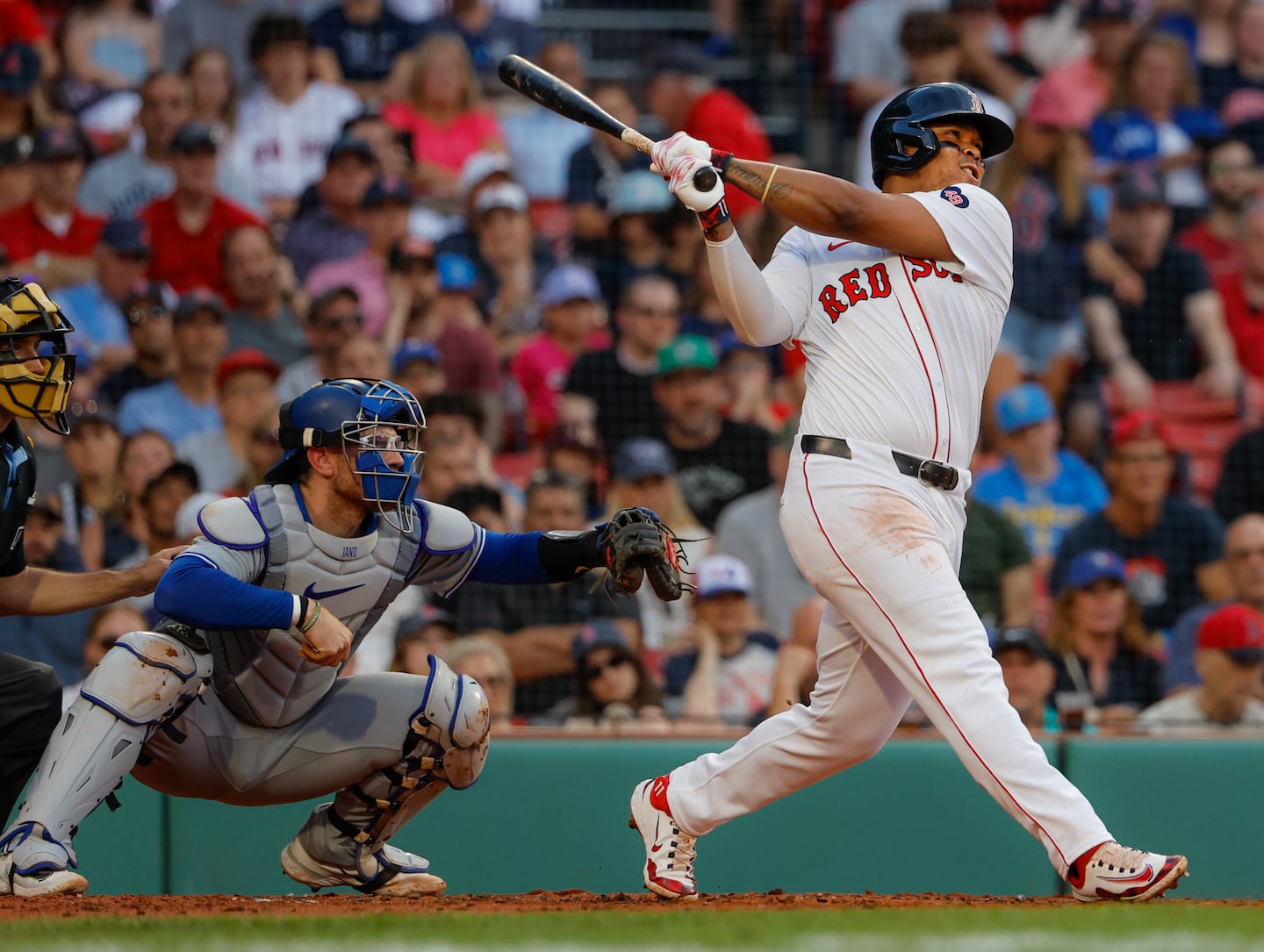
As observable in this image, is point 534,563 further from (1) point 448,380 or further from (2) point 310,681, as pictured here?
(1) point 448,380

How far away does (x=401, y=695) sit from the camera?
13.7ft

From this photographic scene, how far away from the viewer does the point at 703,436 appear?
744 cm

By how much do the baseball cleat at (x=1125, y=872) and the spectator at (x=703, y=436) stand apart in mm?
3849

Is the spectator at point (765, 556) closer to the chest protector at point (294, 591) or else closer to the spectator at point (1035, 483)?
the spectator at point (1035, 483)

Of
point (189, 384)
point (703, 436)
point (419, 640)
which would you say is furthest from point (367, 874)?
point (189, 384)

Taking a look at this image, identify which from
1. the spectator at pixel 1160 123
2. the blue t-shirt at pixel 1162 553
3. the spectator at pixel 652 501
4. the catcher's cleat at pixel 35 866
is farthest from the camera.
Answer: the spectator at pixel 1160 123

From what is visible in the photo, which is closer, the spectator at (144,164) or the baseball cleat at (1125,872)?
the baseball cleat at (1125,872)

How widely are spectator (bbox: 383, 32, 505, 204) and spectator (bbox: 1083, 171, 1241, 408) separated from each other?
10.2 feet

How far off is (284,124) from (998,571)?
13.6ft

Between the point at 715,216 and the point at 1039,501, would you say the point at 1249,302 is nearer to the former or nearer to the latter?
the point at 1039,501

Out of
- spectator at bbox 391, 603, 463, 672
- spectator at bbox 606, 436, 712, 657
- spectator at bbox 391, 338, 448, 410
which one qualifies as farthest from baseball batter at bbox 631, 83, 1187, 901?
spectator at bbox 391, 338, 448, 410

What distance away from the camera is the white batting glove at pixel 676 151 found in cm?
375

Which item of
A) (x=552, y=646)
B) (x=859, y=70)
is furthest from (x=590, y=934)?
(x=859, y=70)

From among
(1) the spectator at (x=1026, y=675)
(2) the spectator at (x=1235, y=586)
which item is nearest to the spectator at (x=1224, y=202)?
(2) the spectator at (x=1235, y=586)
